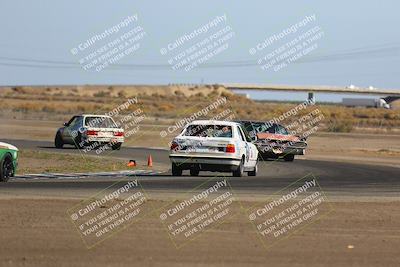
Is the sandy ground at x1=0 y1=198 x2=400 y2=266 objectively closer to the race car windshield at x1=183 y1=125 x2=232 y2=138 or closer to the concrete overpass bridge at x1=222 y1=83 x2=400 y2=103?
the race car windshield at x1=183 y1=125 x2=232 y2=138

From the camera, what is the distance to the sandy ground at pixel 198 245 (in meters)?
11.6

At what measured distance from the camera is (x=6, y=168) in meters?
21.6

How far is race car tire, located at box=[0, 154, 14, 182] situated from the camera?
21328mm

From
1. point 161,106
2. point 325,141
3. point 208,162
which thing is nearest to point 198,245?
point 208,162

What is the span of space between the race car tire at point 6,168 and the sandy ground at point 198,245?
5.47 m

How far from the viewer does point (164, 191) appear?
67.2 ft

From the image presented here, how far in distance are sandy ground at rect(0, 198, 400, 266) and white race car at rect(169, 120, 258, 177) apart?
9.61 m

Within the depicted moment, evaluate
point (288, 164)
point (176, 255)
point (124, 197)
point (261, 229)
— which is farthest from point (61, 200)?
point (288, 164)

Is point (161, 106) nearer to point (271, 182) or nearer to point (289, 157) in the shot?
point (289, 157)

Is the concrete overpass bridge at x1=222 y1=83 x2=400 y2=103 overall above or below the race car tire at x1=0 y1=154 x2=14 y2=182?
below

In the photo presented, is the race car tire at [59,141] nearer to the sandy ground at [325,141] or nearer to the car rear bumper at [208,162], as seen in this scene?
the sandy ground at [325,141]

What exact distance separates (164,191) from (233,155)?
17.3 ft

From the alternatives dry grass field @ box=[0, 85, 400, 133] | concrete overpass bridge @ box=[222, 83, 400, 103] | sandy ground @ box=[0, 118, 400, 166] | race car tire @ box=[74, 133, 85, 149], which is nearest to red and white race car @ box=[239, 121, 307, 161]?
sandy ground @ box=[0, 118, 400, 166]

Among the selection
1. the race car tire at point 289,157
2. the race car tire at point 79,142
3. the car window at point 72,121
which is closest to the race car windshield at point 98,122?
the race car tire at point 79,142
